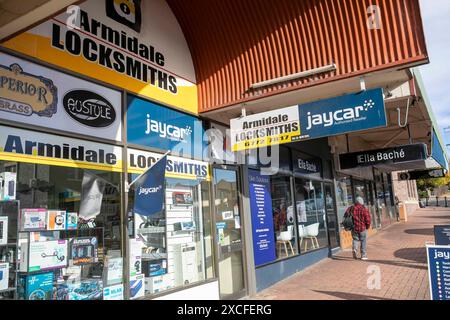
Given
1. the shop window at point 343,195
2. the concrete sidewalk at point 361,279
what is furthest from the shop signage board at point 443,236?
the shop window at point 343,195

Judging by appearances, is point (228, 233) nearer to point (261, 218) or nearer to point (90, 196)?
point (261, 218)

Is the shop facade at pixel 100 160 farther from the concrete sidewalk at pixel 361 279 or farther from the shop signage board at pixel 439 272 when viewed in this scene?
the shop signage board at pixel 439 272

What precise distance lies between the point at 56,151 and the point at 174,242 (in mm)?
2509

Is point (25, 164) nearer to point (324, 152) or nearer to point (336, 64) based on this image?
point (336, 64)

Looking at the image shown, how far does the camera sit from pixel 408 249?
12250mm

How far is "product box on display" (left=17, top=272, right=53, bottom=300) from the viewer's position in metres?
4.20

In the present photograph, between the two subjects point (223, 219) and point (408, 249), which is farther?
point (408, 249)

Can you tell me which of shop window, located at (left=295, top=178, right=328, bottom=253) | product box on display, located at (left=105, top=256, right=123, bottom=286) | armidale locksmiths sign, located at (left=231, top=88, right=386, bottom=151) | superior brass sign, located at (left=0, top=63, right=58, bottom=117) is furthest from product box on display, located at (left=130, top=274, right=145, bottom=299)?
shop window, located at (left=295, top=178, right=328, bottom=253)

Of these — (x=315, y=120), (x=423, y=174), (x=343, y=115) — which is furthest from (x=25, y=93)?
(x=423, y=174)

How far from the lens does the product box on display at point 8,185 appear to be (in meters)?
4.09

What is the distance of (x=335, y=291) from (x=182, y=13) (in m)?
5.86

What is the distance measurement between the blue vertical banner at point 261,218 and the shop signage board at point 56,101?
3.70 m

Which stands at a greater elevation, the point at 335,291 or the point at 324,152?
the point at 324,152
